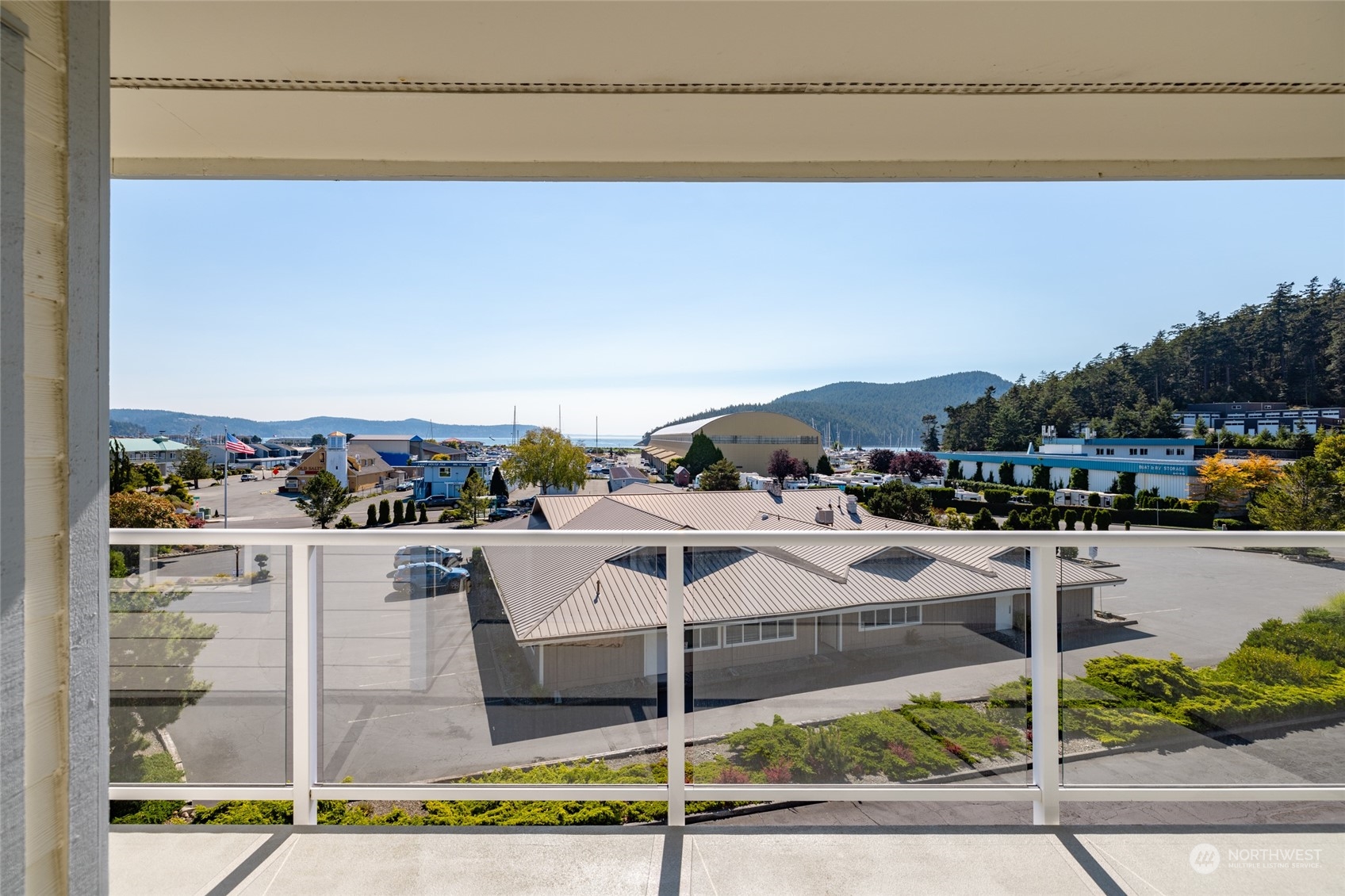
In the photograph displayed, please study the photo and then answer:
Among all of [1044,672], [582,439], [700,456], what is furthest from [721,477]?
[1044,672]

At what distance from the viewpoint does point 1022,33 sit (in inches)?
61.6

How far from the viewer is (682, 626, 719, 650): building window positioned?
1.92 m

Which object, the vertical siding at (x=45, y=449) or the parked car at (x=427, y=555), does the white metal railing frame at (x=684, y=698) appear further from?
the vertical siding at (x=45, y=449)

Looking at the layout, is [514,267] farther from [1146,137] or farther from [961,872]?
[961,872]

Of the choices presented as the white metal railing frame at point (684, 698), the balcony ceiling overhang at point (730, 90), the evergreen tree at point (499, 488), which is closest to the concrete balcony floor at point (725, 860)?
the white metal railing frame at point (684, 698)

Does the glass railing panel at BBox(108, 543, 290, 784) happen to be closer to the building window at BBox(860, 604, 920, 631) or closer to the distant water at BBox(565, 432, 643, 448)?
the building window at BBox(860, 604, 920, 631)

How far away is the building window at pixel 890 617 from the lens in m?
1.90

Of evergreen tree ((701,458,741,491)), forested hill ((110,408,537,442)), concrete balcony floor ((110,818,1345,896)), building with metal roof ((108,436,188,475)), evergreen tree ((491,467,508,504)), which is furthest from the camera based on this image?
evergreen tree ((701,458,741,491))

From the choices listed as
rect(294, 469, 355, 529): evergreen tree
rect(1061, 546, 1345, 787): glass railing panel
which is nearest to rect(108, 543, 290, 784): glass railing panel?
rect(294, 469, 355, 529): evergreen tree

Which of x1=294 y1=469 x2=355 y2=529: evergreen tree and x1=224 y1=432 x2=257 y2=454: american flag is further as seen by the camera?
x1=224 y1=432 x2=257 y2=454: american flag

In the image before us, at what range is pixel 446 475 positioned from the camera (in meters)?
3.01

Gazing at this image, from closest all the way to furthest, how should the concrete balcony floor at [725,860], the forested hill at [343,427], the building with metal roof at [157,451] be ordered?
the concrete balcony floor at [725,860]
the building with metal roof at [157,451]
the forested hill at [343,427]

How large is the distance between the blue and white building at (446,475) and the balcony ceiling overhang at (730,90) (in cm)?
128

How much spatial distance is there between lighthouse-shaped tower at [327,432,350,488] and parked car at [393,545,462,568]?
1613 mm
